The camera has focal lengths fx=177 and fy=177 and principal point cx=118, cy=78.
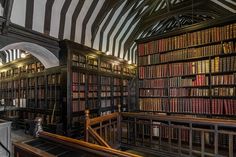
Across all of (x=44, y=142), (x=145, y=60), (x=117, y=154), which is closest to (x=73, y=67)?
(x=145, y=60)

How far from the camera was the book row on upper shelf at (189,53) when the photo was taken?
3502 millimetres

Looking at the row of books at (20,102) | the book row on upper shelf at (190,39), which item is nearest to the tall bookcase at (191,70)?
the book row on upper shelf at (190,39)

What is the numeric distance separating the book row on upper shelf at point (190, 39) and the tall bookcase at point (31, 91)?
271cm

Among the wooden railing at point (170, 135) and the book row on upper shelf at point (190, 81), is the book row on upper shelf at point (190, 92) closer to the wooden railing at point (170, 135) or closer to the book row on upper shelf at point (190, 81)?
the book row on upper shelf at point (190, 81)

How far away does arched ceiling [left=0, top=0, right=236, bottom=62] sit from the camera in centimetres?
442

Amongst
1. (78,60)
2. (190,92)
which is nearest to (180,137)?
(190,92)

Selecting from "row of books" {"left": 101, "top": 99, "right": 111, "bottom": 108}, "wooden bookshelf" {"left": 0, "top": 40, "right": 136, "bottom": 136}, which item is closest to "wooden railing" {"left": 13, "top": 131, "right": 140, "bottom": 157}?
"wooden bookshelf" {"left": 0, "top": 40, "right": 136, "bottom": 136}

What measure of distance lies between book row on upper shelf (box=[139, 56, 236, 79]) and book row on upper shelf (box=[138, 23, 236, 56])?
15.7 inches

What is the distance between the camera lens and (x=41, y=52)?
16.0 ft

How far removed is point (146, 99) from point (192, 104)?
1.13 meters

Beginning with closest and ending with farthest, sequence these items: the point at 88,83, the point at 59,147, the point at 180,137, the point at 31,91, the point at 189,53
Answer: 1. the point at 59,147
2. the point at 180,137
3. the point at 189,53
4. the point at 88,83
5. the point at 31,91

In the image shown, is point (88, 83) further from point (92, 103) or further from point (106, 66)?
point (106, 66)

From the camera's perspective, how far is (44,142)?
2004 millimetres

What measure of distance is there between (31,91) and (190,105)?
17.3 feet
